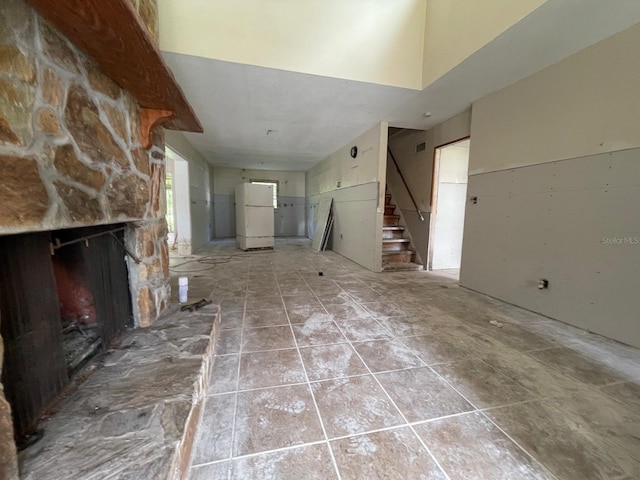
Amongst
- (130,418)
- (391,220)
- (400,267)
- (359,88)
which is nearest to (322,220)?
(391,220)

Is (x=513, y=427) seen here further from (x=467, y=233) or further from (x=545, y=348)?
(x=467, y=233)

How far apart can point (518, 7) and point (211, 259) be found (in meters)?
5.58

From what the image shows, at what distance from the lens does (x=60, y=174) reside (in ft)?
3.37

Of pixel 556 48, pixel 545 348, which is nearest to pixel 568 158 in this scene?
pixel 556 48

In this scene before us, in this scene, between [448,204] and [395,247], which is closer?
[448,204]

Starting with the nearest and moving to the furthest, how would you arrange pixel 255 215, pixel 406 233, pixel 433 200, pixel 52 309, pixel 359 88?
1. pixel 52 309
2. pixel 359 88
3. pixel 433 200
4. pixel 406 233
5. pixel 255 215

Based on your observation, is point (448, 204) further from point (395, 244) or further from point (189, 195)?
point (189, 195)

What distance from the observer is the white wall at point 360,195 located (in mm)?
4344

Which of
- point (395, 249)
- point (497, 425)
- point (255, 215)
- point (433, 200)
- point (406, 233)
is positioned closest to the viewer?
point (497, 425)

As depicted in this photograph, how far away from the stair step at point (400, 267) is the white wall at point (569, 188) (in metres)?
1.39

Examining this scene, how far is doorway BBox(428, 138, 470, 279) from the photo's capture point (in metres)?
4.50

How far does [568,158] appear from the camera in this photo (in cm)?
245

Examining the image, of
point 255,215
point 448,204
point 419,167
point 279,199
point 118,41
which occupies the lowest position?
point 255,215

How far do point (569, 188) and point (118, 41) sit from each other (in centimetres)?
369
